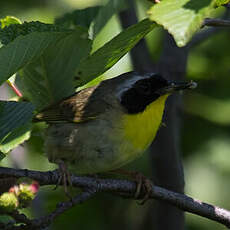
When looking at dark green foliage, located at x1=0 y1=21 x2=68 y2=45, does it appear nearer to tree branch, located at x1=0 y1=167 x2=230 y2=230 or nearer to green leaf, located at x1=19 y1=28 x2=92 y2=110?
green leaf, located at x1=19 y1=28 x2=92 y2=110

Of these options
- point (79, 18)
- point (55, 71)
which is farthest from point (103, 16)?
point (55, 71)

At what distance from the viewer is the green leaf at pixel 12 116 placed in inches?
86.9

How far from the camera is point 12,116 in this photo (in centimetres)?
225

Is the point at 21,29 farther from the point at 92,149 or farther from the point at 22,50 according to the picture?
the point at 92,149

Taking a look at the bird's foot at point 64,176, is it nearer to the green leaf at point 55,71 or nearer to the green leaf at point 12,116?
the green leaf at point 55,71

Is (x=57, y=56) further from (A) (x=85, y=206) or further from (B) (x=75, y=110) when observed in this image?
(A) (x=85, y=206)

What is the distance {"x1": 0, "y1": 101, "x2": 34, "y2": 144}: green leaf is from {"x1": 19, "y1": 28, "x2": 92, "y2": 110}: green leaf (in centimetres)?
42

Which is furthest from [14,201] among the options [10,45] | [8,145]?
[10,45]

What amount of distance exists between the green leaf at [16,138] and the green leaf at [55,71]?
56cm

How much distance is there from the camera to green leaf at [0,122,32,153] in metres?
2.12

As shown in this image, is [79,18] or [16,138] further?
[79,18]

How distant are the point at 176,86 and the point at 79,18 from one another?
64 centimetres

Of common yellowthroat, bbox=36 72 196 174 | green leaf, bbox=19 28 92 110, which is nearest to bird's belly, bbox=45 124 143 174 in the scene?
common yellowthroat, bbox=36 72 196 174

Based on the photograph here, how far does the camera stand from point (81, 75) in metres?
2.60
